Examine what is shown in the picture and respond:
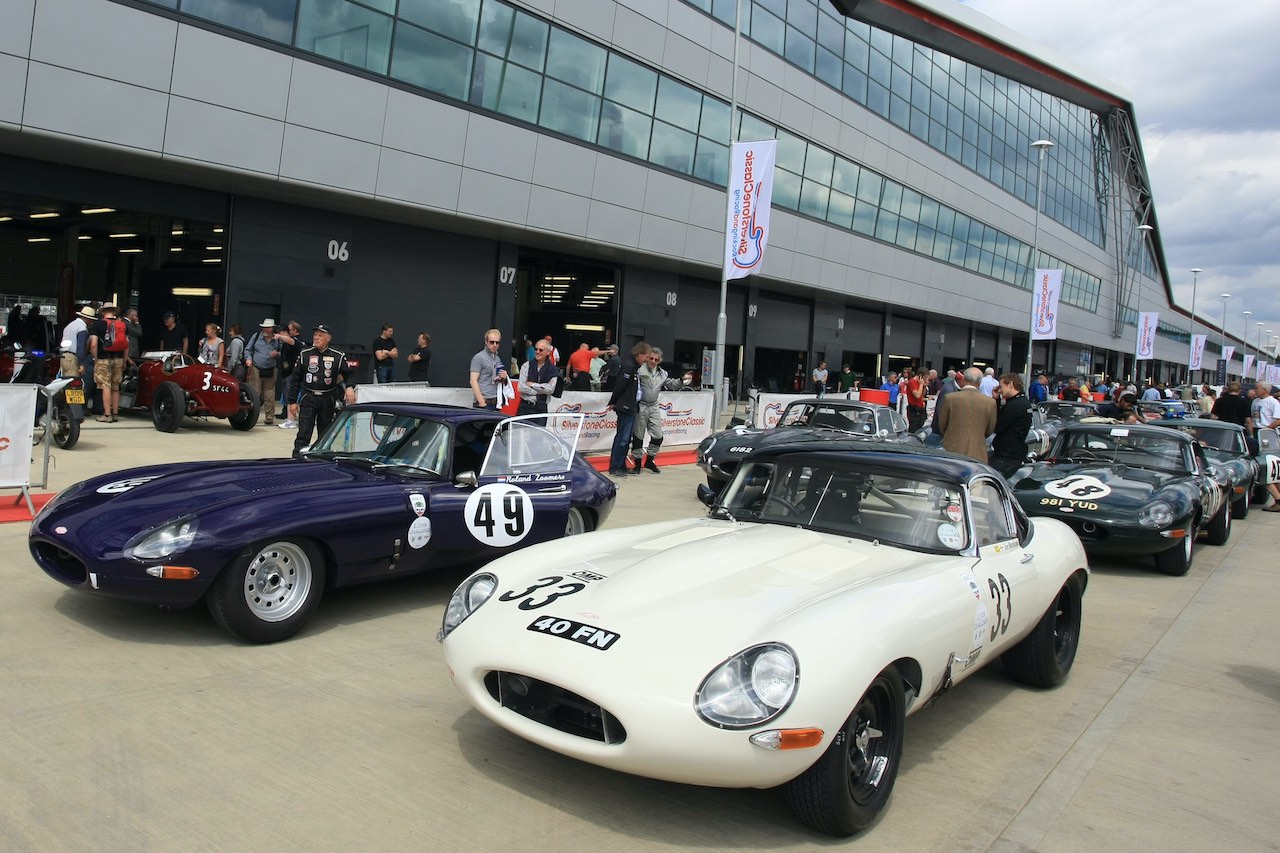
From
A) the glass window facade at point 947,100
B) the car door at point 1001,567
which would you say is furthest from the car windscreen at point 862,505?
the glass window facade at point 947,100

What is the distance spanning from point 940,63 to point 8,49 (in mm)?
33957

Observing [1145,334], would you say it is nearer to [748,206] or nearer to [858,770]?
[748,206]

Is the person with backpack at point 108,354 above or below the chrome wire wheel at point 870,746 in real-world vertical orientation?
above

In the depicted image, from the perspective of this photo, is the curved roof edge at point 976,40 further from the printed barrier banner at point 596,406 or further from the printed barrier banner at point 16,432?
the printed barrier banner at point 16,432

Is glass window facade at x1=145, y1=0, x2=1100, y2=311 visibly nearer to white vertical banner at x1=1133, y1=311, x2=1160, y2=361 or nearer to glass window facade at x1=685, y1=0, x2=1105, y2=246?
glass window facade at x1=685, y1=0, x2=1105, y2=246

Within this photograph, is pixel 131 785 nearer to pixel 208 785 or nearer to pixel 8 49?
pixel 208 785

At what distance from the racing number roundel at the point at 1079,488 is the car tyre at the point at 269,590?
272 inches

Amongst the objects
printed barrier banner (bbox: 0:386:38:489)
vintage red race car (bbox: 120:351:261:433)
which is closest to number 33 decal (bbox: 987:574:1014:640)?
printed barrier banner (bbox: 0:386:38:489)

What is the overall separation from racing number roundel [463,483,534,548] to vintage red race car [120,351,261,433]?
8153 millimetres

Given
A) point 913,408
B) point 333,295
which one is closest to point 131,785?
point 333,295

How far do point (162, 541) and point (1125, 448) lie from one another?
945 cm

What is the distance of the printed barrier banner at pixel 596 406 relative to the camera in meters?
12.1

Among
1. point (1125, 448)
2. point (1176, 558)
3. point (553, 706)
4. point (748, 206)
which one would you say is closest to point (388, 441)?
point (553, 706)

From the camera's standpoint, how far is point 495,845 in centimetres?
307
